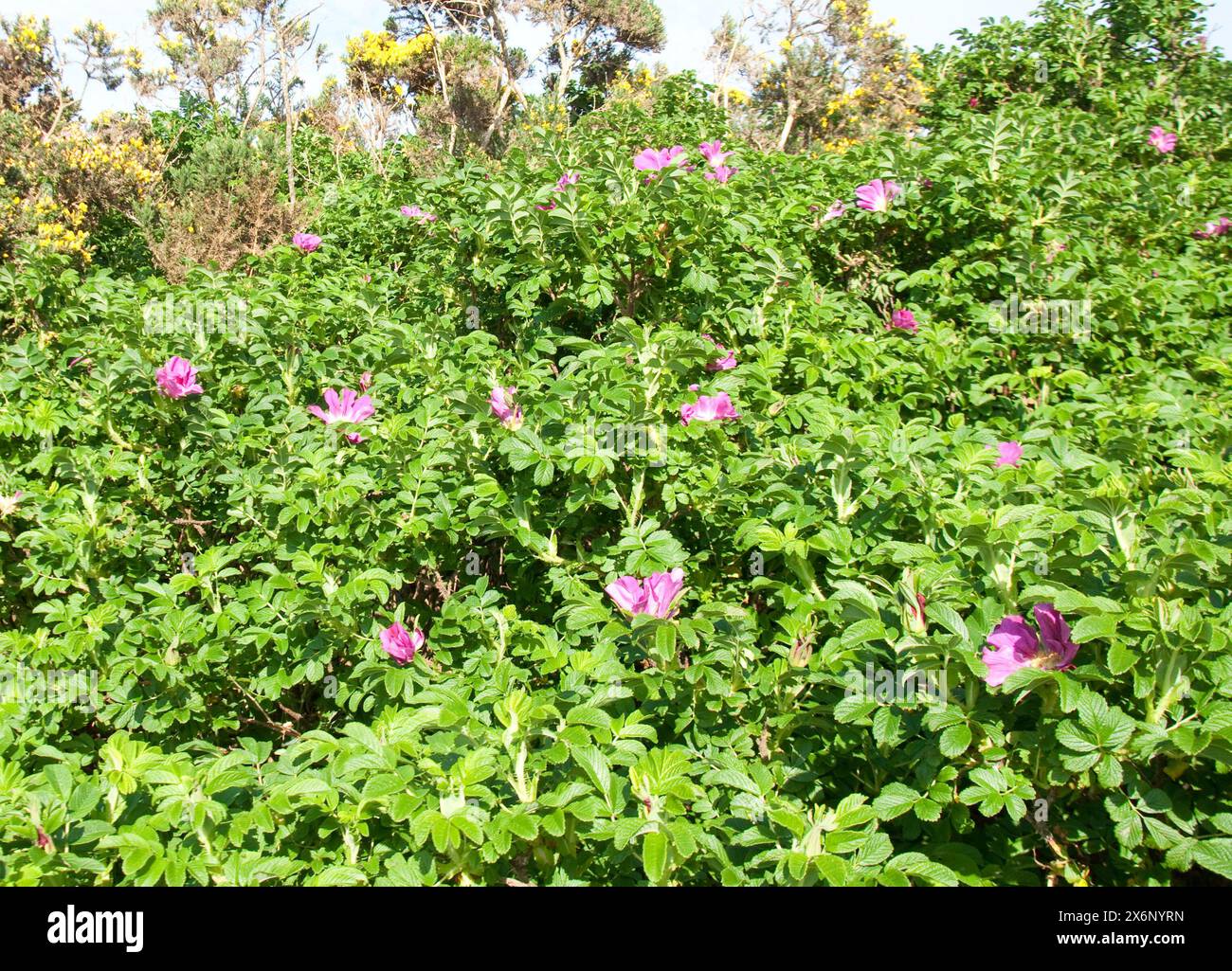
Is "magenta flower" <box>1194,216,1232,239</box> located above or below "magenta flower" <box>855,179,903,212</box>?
above

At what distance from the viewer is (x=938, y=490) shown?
1873 millimetres

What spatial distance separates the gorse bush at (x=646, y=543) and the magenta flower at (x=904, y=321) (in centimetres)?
3

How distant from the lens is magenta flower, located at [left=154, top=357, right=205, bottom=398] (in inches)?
102

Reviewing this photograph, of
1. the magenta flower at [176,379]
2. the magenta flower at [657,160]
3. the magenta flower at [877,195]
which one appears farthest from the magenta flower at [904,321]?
the magenta flower at [176,379]

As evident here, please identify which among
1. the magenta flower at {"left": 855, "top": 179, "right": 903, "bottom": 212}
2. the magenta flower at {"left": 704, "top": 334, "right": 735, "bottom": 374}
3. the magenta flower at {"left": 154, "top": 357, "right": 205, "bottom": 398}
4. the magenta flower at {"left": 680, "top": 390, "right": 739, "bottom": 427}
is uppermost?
the magenta flower at {"left": 855, "top": 179, "right": 903, "bottom": 212}

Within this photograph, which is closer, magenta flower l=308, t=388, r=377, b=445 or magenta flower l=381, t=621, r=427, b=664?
magenta flower l=381, t=621, r=427, b=664

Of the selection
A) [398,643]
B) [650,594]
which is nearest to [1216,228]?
[650,594]

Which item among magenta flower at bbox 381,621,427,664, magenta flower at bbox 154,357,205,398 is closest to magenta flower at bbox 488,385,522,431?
magenta flower at bbox 381,621,427,664

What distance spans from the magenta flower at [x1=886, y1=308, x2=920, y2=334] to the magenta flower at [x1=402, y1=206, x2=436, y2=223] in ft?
5.61

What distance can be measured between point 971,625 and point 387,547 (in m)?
1.32

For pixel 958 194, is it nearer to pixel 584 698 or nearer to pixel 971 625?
pixel 971 625

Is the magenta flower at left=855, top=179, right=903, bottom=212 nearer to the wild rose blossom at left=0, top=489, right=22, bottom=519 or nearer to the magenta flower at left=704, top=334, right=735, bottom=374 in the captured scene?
the magenta flower at left=704, top=334, right=735, bottom=374

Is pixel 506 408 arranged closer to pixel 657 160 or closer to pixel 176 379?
pixel 657 160
